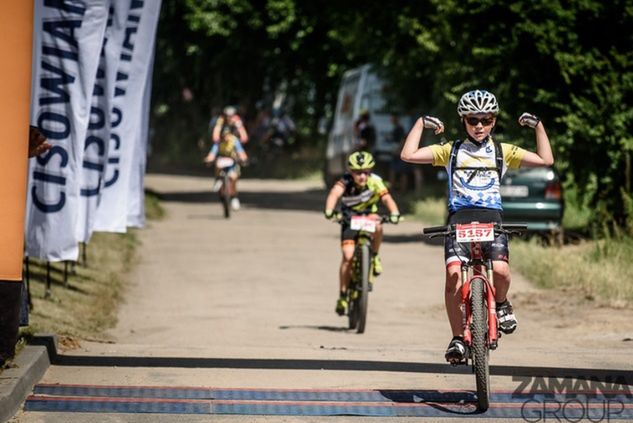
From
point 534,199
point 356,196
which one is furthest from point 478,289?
point 534,199

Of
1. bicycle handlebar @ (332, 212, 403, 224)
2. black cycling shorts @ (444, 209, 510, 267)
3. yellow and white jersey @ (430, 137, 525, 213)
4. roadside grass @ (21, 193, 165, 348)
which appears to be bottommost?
roadside grass @ (21, 193, 165, 348)

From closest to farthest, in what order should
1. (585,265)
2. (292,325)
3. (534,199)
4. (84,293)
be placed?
(292,325), (84,293), (585,265), (534,199)

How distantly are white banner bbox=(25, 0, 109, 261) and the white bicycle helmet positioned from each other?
15.0 ft

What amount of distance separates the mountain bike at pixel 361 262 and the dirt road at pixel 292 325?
293 mm

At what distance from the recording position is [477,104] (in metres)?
9.30

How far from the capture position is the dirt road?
32.3 feet

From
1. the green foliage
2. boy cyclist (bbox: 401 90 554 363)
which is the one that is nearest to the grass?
the green foliage

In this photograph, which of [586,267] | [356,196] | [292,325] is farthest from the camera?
[586,267]

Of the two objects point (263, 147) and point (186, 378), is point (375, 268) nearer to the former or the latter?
point (186, 378)

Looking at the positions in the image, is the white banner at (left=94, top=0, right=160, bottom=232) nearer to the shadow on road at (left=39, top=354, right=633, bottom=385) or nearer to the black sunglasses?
the shadow on road at (left=39, top=354, right=633, bottom=385)

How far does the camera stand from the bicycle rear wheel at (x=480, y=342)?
27.9ft

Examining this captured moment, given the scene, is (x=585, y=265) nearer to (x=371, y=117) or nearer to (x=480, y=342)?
(x=480, y=342)

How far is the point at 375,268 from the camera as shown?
1431 cm

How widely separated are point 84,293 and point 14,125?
7642 mm
